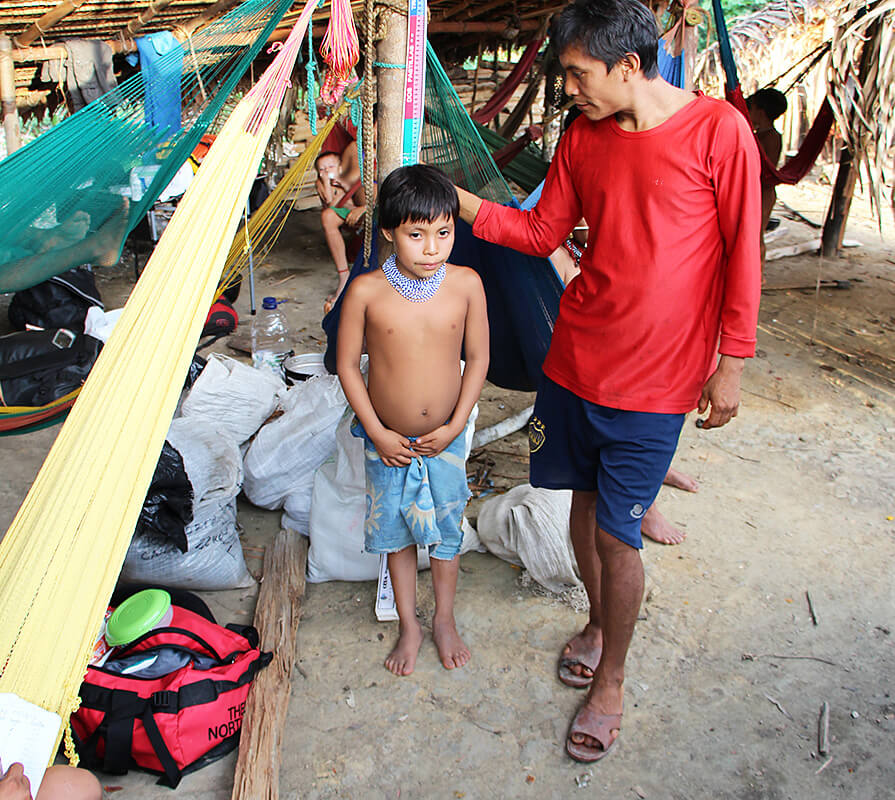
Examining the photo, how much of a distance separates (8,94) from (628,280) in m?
3.59

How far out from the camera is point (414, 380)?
5.06 ft

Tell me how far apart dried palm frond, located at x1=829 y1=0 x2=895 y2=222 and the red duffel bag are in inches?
122

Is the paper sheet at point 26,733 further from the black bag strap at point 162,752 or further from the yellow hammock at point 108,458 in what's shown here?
the black bag strap at point 162,752

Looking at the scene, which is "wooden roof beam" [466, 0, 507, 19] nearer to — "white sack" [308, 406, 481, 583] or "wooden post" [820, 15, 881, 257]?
"wooden post" [820, 15, 881, 257]

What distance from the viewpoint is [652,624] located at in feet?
5.98

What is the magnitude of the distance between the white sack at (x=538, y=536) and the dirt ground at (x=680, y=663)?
0.06 metres

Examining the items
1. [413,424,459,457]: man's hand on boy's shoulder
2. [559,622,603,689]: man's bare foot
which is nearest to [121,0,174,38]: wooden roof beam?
[413,424,459,457]: man's hand on boy's shoulder

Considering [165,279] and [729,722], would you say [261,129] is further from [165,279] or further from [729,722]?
[729,722]

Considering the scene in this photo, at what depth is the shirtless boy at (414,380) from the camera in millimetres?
1426

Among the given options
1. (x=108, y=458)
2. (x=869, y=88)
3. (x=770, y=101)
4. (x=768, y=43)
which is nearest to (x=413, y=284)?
(x=108, y=458)

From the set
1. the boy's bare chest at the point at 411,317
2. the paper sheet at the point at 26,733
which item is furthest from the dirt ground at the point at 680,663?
the boy's bare chest at the point at 411,317

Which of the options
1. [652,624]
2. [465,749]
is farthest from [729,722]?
[465,749]

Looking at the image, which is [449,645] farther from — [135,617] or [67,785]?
[67,785]

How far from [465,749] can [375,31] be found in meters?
1.53
